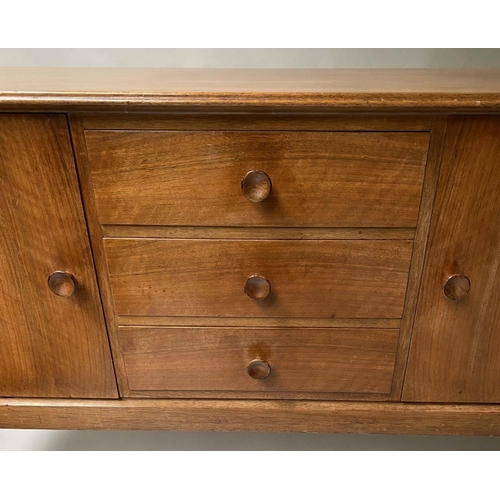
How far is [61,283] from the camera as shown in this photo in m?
0.82

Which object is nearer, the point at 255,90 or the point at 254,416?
the point at 255,90

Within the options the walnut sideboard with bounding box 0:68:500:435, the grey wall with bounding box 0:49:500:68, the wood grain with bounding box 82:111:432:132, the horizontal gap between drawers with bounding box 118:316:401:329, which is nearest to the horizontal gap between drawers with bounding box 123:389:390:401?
the walnut sideboard with bounding box 0:68:500:435

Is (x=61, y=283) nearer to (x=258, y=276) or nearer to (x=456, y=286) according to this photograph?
(x=258, y=276)

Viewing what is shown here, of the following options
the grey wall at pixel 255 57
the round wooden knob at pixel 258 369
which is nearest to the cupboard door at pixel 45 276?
the round wooden knob at pixel 258 369

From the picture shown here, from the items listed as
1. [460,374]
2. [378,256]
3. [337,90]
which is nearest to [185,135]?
[337,90]

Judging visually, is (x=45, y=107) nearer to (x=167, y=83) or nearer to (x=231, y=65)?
(x=167, y=83)

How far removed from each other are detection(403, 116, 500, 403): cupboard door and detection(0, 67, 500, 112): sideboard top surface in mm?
59

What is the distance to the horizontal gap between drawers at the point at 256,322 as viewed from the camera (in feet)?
2.79

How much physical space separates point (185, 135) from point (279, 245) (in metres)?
0.22

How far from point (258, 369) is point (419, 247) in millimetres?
341

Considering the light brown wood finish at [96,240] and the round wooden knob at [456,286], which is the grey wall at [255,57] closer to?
the light brown wood finish at [96,240]

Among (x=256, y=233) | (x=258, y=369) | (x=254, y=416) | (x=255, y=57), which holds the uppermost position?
(x=255, y=57)

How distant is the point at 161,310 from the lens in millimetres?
850

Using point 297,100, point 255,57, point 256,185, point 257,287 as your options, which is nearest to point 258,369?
point 257,287
